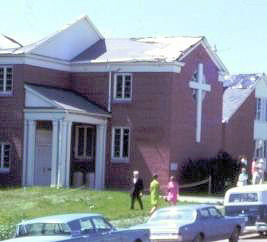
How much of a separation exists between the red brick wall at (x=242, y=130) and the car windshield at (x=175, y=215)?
26863 mm

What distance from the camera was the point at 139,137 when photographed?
1550 inches

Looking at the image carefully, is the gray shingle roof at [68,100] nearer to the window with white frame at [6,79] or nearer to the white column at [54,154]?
the white column at [54,154]

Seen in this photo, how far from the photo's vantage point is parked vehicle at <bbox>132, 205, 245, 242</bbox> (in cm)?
2059

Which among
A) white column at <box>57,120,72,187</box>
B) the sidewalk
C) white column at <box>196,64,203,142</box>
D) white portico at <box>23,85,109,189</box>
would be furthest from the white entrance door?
white column at <box>196,64,203,142</box>

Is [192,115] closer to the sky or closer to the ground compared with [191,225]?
closer to the sky

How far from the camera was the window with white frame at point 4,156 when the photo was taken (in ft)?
127

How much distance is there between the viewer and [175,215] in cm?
2153

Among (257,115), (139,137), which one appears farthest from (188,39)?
(257,115)

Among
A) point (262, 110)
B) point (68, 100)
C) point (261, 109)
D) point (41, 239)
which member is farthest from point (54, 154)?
point (41, 239)

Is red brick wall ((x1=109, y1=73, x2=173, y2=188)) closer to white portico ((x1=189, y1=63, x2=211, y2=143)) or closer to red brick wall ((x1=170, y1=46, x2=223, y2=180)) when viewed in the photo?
red brick wall ((x1=170, y1=46, x2=223, y2=180))

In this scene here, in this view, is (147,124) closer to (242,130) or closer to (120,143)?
(120,143)

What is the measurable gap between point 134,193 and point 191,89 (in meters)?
12.5

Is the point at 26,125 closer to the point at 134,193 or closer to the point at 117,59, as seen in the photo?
the point at 117,59

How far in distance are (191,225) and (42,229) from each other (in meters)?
5.11
